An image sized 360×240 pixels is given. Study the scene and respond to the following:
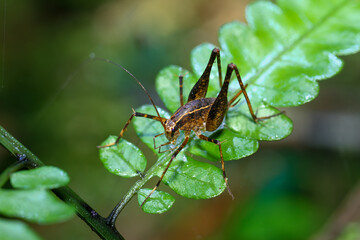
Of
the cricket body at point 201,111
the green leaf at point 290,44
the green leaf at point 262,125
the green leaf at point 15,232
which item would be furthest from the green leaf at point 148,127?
the green leaf at point 15,232

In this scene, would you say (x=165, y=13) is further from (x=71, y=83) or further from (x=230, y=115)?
(x=230, y=115)

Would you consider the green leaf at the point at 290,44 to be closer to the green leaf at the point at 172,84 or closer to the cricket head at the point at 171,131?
the green leaf at the point at 172,84

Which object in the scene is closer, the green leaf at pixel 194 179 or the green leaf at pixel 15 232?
the green leaf at pixel 15 232

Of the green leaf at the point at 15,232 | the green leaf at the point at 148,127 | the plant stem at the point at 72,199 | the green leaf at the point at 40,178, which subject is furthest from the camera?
the green leaf at the point at 148,127

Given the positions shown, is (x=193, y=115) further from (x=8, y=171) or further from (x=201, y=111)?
(x=8, y=171)

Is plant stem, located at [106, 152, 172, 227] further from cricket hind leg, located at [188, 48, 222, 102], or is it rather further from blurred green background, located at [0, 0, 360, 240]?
blurred green background, located at [0, 0, 360, 240]

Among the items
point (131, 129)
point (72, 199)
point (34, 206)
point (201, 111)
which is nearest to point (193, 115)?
point (201, 111)

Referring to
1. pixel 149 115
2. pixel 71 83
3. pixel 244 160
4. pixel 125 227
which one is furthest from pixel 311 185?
pixel 71 83

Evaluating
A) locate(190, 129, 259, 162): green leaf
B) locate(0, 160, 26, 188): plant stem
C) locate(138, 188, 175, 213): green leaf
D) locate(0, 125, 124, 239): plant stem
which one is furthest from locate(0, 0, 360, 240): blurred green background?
locate(0, 160, 26, 188): plant stem
